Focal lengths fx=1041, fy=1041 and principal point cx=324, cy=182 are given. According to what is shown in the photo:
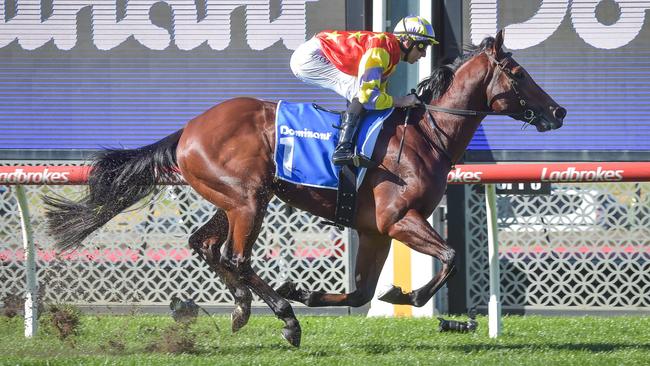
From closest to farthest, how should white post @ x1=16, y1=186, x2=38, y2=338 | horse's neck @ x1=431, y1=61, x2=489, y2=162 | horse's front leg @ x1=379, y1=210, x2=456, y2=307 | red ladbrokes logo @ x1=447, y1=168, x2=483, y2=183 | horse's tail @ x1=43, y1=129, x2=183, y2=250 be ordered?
1. horse's front leg @ x1=379, y1=210, x2=456, y2=307
2. horse's neck @ x1=431, y1=61, x2=489, y2=162
3. horse's tail @ x1=43, y1=129, x2=183, y2=250
4. white post @ x1=16, y1=186, x2=38, y2=338
5. red ladbrokes logo @ x1=447, y1=168, x2=483, y2=183

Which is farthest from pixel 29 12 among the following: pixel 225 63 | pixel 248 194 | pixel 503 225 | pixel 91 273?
pixel 503 225

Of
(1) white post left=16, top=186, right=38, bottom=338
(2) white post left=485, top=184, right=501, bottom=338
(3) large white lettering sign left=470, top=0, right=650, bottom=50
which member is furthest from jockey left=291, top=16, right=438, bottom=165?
(3) large white lettering sign left=470, top=0, right=650, bottom=50

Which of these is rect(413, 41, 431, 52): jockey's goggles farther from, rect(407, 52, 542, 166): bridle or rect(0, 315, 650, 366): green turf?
rect(0, 315, 650, 366): green turf

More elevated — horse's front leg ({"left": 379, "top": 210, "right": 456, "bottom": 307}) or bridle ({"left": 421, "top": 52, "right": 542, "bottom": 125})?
bridle ({"left": 421, "top": 52, "right": 542, "bottom": 125})

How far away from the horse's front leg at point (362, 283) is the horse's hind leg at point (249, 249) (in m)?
0.16

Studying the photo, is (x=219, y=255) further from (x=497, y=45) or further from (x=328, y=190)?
(x=497, y=45)

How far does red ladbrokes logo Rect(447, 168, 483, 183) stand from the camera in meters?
7.06

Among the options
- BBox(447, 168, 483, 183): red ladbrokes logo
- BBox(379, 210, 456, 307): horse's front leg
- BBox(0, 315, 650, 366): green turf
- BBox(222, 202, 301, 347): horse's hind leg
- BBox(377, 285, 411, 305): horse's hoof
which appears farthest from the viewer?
BBox(447, 168, 483, 183): red ladbrokes logo

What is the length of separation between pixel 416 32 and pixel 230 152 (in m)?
1.37

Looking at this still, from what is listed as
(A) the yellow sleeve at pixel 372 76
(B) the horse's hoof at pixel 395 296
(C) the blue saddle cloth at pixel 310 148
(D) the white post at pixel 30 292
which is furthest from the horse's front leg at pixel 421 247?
(D) the white post at pixel 30 292

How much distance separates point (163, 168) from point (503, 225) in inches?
127

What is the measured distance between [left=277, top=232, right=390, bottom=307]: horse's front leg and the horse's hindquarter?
0.72m

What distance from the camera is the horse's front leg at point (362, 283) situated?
21.4ft

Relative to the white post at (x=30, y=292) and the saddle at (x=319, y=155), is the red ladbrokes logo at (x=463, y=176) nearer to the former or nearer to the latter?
the saddle at (x=319, y=155)
